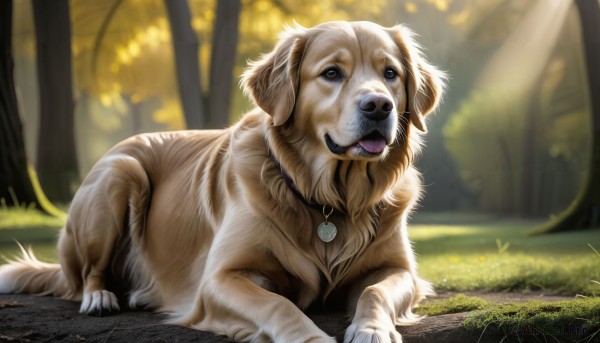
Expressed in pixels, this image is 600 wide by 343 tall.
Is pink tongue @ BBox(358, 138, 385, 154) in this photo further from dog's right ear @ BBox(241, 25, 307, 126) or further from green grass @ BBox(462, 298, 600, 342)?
green grass @ BBox(462, 298, 600, 342)

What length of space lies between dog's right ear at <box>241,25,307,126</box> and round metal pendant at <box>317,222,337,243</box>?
554 mm

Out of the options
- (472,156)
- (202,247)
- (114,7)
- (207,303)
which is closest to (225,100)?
(114,7)

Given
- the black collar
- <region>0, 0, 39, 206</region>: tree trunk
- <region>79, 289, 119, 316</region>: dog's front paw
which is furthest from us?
<region>0, 0, 39, 206</region>: tree trunk

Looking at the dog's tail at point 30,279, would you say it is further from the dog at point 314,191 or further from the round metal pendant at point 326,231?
the round metal pendant at point 326,231

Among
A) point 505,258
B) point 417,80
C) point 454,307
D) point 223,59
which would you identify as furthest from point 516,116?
point 454,307

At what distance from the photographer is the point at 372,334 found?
109 inches

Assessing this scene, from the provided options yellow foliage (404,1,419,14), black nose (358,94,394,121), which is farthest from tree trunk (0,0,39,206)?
black nose (358,94,394,121)

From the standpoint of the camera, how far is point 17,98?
25.5ft

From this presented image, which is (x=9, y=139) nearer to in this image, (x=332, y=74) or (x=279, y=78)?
(x=279, y=78)

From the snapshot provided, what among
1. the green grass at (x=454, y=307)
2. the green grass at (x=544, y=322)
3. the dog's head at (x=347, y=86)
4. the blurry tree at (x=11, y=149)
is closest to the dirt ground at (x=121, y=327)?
the green grass at (x=544, y=322)

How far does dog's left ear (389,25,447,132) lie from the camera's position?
12.0ft

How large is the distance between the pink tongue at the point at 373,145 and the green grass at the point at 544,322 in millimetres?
845

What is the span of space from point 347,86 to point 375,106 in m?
0.27

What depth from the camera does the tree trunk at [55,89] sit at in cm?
780
